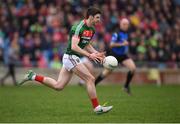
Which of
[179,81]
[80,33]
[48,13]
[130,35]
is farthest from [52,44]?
[80,33]

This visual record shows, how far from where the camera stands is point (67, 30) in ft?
96.6

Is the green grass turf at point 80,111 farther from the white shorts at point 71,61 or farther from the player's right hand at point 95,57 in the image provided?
the player's right hand at point 95,57

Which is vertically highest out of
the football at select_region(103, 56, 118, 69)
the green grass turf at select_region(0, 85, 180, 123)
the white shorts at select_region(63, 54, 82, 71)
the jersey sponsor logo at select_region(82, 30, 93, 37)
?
the jersey sponsor logo at select_region(82, 30, 93, 37)

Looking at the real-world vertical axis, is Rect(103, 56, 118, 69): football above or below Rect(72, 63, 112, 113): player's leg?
above

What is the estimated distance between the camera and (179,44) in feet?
102

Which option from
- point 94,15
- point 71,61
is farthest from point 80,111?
point 94,15

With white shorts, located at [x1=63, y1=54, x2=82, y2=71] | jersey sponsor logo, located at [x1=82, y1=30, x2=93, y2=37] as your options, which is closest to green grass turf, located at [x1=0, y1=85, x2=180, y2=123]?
white shorts, located at [x1=63, y1=54, x2=82, y2=71]

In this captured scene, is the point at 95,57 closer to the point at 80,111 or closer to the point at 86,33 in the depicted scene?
the point at 86,33

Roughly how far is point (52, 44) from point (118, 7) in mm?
5223

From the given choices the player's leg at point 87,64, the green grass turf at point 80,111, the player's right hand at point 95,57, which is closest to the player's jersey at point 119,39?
the green grass turf at point 80,111

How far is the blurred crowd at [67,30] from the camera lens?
27922 mm

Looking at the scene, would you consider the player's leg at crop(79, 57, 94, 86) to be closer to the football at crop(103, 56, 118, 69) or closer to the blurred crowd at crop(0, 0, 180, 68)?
the blurred crowd at crop(0, 0, 180, 68)

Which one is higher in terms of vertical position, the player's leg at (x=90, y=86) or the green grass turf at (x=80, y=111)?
the player's leg at (x=90, y=86)

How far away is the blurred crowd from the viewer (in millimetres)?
27922
